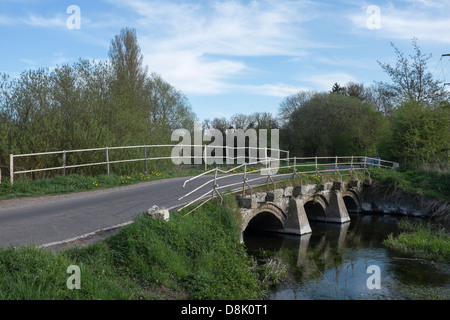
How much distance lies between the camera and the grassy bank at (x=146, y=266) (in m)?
5.40

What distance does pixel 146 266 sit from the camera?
269 inches

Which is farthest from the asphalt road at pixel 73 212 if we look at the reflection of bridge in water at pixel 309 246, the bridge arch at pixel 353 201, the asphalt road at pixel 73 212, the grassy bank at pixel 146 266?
the bridge arch at pixel 353 201

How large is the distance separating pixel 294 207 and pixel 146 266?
997cm

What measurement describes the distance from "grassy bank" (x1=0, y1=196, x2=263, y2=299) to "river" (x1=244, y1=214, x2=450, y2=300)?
1.68 metres

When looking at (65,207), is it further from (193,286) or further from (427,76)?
(427,76)

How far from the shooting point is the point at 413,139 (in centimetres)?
2630

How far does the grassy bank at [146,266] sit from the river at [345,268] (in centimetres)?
168

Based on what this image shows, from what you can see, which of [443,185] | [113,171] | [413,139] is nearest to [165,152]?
[113,171]

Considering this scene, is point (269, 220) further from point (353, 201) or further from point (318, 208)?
point (353, 201)

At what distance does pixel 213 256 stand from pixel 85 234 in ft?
8.70

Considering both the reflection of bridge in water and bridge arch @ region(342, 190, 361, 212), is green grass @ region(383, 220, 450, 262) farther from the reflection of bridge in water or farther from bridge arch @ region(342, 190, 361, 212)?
bridge arch @ region(342, 190, 361, 212)

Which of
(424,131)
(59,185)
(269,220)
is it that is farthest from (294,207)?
(424,131)

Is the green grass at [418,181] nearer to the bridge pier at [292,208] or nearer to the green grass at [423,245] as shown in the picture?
the bridge pier at [292,208]

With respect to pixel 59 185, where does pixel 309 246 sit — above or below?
below
